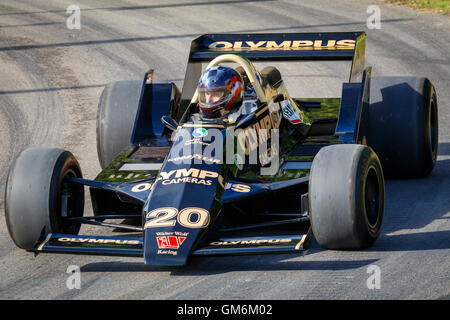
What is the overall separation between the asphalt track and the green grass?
48cm

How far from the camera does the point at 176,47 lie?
1858 centimetres

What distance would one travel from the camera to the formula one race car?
24.4 ft

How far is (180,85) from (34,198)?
8.50 m

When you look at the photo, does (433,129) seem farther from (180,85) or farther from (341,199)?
(180,85)

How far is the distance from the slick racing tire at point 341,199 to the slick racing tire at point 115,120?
352 centimetres

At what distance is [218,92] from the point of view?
29.5 feet

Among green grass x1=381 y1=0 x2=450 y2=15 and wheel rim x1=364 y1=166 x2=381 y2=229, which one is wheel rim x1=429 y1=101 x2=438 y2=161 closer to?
wheel rim x1=364 y1=166 x2=381 y2=229

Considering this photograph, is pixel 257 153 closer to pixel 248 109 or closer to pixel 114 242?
pixel 248 109

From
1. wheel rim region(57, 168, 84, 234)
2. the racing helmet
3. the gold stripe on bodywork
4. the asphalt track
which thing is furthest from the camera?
the racing helmet

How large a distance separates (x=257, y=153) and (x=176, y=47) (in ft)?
32.8

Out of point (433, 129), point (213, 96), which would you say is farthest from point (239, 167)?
point (433, 129)

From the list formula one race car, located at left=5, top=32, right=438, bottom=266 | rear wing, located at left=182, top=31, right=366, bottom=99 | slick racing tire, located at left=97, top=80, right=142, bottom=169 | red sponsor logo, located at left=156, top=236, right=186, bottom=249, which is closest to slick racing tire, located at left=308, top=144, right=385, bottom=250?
formula one race car, located at left=5, top=32, right=438, bottom=266

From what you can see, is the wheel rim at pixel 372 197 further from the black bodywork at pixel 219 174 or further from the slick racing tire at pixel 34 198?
the slick racing tire at pixel 34 198

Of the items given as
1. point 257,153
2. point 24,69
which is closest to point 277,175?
point 257,153
